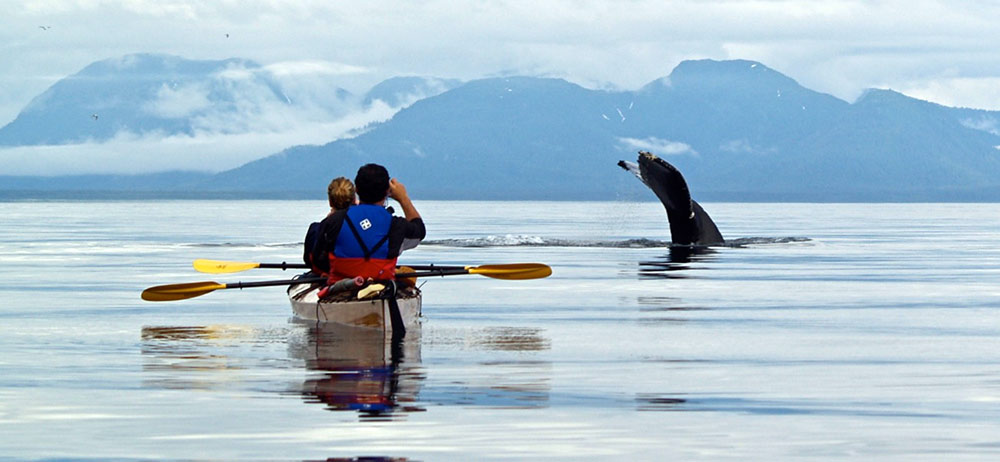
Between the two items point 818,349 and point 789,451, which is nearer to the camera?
point 789,451

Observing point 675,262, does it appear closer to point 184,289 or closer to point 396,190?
point 184,289

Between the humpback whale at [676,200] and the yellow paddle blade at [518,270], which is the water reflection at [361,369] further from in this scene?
the humpback whale at [676,200]

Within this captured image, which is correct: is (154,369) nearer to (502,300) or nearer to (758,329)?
(758,329)

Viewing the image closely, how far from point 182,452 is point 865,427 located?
4.52 meters

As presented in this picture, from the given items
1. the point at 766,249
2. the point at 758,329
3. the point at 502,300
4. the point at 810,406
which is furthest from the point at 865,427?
the point at 766,249

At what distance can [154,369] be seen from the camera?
15641 mm

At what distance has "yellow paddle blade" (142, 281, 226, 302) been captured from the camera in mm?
21516

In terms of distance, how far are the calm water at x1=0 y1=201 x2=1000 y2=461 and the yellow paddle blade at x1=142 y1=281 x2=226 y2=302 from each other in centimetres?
34

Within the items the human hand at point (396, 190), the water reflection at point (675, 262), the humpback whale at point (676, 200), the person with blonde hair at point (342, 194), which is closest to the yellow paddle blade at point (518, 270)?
the person with blonde hair at point (342, 194)

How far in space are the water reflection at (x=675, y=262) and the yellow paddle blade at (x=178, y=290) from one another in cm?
1183

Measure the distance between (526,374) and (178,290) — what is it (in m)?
7.91

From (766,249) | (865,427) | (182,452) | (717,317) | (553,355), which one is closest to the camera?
(182,452)

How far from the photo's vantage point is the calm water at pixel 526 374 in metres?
11.1

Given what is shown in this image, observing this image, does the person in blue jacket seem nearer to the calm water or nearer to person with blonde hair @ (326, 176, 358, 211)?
person with blonde hair @ (326, 176, 358, 211)
